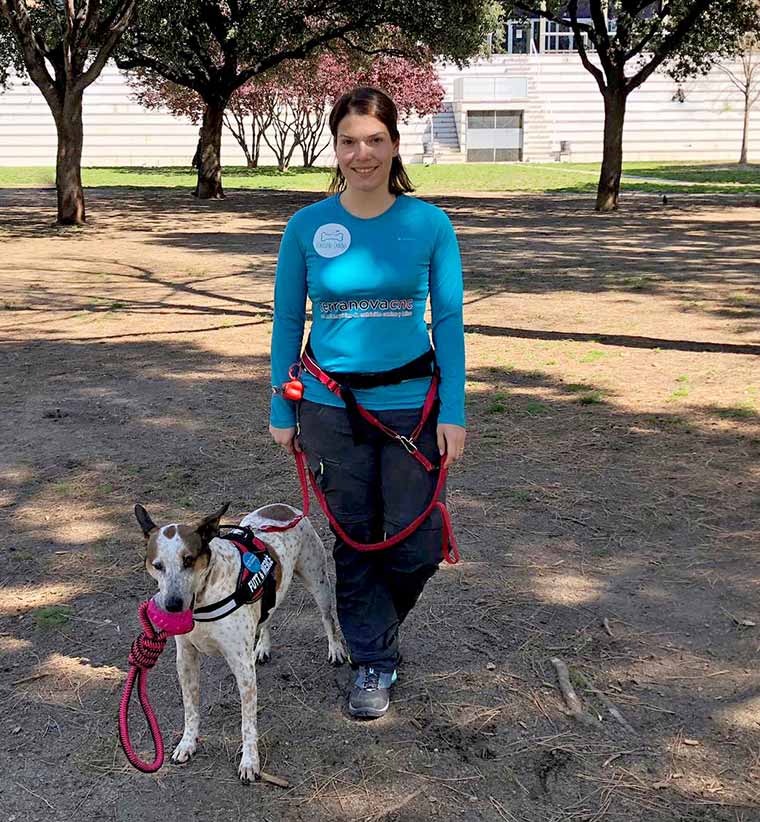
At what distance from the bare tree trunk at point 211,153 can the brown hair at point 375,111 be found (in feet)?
82.5

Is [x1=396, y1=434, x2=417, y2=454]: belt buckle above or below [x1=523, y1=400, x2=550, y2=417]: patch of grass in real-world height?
above

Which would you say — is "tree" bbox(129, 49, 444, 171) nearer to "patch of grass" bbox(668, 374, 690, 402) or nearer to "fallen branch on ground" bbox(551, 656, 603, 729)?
"patch of grass" bbox(668, 374, 690, 402)

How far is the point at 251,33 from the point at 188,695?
82.8ft

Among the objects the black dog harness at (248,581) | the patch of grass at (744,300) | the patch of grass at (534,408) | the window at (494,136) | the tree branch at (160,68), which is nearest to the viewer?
the black dog harness at (248,581)

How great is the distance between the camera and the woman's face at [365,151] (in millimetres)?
3039

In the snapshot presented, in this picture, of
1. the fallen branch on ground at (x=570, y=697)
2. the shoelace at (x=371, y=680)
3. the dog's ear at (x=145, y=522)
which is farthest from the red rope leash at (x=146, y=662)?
the fallen branch on ground at (x=570, y=697)

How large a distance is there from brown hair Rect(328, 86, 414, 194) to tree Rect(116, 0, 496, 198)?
2351 cm

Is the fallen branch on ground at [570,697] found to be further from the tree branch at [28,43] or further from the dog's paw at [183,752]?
the tree branch at [28,43]

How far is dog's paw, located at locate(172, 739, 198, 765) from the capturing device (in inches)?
124

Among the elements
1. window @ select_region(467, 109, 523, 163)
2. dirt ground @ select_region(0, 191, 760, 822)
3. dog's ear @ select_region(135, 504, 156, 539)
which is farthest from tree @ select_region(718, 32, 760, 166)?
dog's ear @ select_region(135, 504, 156, 539)

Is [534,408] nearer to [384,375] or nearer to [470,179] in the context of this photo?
[384,375]

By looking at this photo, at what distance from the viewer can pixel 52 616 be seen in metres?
4.07

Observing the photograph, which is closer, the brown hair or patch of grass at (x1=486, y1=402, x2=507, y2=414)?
the brown hair

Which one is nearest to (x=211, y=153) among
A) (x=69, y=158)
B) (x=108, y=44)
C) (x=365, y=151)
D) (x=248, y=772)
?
(x=108, y=44)
